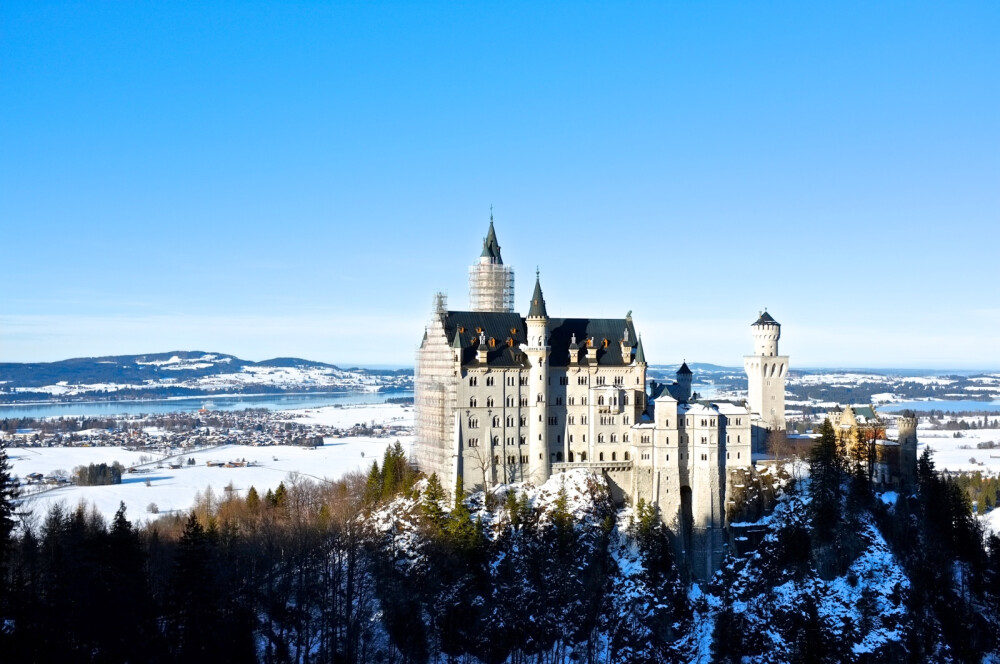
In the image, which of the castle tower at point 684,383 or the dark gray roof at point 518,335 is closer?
the dark gray roof at point 518,335

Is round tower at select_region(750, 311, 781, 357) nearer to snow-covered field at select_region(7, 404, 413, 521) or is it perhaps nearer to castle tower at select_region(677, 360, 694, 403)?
castle tower at select_region(677, 360, 694, 403)

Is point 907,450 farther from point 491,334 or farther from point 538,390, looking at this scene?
point 491,334

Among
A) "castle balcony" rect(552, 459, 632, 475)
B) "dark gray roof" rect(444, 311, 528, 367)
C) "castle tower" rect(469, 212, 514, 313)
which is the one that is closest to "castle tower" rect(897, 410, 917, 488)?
"castle balcony" rect(552, 459, 632, 475)

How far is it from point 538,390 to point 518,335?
6.57 metres

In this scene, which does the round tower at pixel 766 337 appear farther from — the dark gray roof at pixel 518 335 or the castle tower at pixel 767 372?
the dark gray roof at pixel 518 335

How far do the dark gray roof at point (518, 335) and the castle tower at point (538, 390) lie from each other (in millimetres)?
1604

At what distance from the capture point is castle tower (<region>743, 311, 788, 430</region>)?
105 meters

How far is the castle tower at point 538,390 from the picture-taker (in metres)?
95.6

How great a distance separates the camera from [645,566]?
87.9 metres

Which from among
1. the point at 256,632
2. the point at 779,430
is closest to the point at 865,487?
the point at 779,430

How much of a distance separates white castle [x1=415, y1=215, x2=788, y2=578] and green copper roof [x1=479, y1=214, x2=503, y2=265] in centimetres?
1342

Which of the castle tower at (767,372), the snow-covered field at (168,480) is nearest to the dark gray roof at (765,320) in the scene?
the castle tower at (767,372)

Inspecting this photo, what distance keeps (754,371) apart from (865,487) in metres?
18.6

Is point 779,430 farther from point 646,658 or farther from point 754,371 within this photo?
point 646,658
